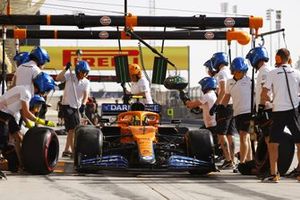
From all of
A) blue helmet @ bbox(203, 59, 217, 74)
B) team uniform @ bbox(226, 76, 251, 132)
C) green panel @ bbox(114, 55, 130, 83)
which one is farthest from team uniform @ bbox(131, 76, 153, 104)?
team uniform @ bbox(226, 76, 251, 132)

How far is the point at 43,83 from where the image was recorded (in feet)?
33.7

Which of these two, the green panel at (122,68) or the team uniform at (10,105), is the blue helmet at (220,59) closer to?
the green panel at (122,68)

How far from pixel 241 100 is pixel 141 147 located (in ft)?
6.28

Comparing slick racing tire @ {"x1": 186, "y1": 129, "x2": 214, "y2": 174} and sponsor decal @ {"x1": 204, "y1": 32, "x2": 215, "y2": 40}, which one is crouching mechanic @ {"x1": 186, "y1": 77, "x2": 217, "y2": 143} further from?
sponsor decal @ {"x1": 204, "y1": 32, "x2": 215, "y2": 40}

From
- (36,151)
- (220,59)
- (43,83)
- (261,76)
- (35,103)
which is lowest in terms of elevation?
(36,151)

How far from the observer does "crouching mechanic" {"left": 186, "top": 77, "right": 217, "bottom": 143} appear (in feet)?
39.3

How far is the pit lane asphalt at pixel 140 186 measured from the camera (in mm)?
7848

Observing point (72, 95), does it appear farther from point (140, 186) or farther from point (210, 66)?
point (140, 186)

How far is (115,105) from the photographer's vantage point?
11766 millimetres

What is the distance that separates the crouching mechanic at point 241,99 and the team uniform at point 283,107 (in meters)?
1.23

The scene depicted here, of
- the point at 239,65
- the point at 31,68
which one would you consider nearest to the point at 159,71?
the point at 239,65

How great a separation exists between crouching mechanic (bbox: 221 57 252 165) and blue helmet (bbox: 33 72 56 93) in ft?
9.10

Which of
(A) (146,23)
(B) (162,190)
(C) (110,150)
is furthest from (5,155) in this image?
(A) (146,23)

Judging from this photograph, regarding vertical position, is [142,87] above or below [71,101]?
above
